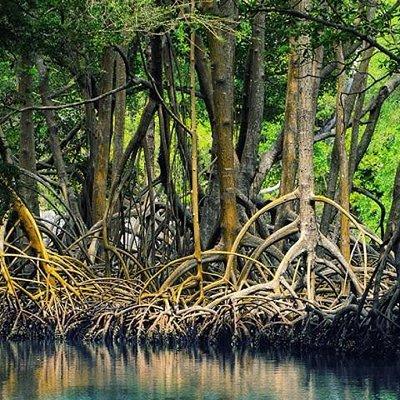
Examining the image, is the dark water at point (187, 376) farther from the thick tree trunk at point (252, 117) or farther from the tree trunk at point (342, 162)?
the thick tree trunk at point (252, 117)

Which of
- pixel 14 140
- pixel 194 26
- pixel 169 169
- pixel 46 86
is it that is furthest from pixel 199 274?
pixel 14 140

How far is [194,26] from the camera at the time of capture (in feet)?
45.2

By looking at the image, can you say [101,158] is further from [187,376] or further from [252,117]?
[187,376]

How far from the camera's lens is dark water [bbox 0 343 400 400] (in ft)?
35.4

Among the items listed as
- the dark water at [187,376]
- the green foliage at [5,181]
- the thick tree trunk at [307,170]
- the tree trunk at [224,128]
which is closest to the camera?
the dark water at [187,376]

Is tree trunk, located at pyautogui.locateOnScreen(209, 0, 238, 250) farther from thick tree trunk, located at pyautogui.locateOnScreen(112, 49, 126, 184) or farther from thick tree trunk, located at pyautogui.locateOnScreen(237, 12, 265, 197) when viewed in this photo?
thick tree trunk, located at pyautogui.locateOnScreen(112, 49, 126, 184)

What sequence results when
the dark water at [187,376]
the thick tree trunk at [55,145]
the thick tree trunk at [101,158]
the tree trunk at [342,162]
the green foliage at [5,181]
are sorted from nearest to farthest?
the dark water at [187,376] → the green foliage at [5,181] → the tree trunk at [342,162] → the thick tree trunk at [55,145] → the thick tree trunk at [101,158]

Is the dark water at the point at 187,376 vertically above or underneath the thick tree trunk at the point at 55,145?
underneath

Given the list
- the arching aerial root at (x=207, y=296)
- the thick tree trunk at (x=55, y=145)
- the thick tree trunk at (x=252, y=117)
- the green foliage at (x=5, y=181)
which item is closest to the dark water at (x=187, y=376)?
the arching aerial root at (x=207, y=296)

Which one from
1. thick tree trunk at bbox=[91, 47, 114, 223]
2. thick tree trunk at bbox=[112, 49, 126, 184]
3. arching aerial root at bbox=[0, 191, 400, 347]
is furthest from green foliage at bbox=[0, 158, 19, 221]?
thick tree trunk at bbox=[91, 47, 114, 223]

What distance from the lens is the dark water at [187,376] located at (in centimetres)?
1078

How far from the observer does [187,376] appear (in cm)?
1183

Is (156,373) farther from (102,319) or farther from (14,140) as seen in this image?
(14,140)

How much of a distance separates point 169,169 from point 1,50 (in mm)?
3681
